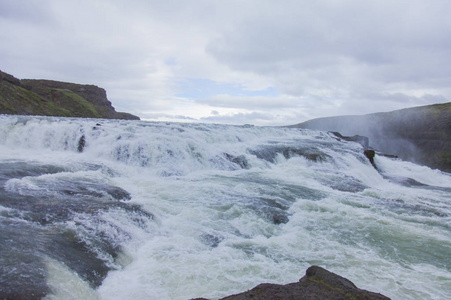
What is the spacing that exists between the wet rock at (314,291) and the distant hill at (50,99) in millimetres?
55906

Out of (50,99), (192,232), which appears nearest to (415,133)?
(192,232)

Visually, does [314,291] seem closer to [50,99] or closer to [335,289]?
[335,289]

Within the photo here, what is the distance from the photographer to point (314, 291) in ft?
11.4

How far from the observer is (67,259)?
4777 millimetres

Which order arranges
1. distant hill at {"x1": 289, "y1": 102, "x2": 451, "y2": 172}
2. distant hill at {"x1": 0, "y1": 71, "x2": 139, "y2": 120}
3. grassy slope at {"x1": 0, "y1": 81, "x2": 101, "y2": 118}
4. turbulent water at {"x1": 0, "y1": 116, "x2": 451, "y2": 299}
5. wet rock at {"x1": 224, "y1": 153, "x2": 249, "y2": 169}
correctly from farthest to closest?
1. distant hill at {"x1": 0, "y1": 71, "x2": 139, "y2": 120}
2. grassy slope at {"x1": 0, "y1": 81, "x2": 101, "y2": 118}
3. distant hill at {"x1": 289, "y1": 102, "x2": 451, "y2": 172}
4. wet rock at {"x1": 224, "y1": 153, "x2": 249, "y2": 169}
5. turbulent water at {"x1": 0, "y1": 116, "x2": 451, "y2": 299}

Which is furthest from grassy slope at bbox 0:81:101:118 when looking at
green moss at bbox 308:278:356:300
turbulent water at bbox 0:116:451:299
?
green moss at bbox 308:278:356:300

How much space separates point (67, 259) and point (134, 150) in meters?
10.9

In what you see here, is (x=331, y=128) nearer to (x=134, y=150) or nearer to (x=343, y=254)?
(x=134, y=150)

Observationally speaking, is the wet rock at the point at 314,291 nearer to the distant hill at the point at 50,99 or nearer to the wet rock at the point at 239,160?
the wet rock at the point at 239,160

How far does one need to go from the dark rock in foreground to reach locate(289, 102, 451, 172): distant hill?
38.7 m

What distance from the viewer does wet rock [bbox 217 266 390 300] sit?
3.34m

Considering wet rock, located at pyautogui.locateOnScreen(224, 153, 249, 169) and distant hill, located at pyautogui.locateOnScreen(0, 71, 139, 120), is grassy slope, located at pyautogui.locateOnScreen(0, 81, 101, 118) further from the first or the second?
Result: wet rock, located at pyautogui.locateOnScreen(224, 153, 249, 169)

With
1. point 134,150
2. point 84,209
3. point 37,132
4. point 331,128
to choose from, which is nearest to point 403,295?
point 84,209

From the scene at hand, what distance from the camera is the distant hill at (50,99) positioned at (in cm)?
5253
